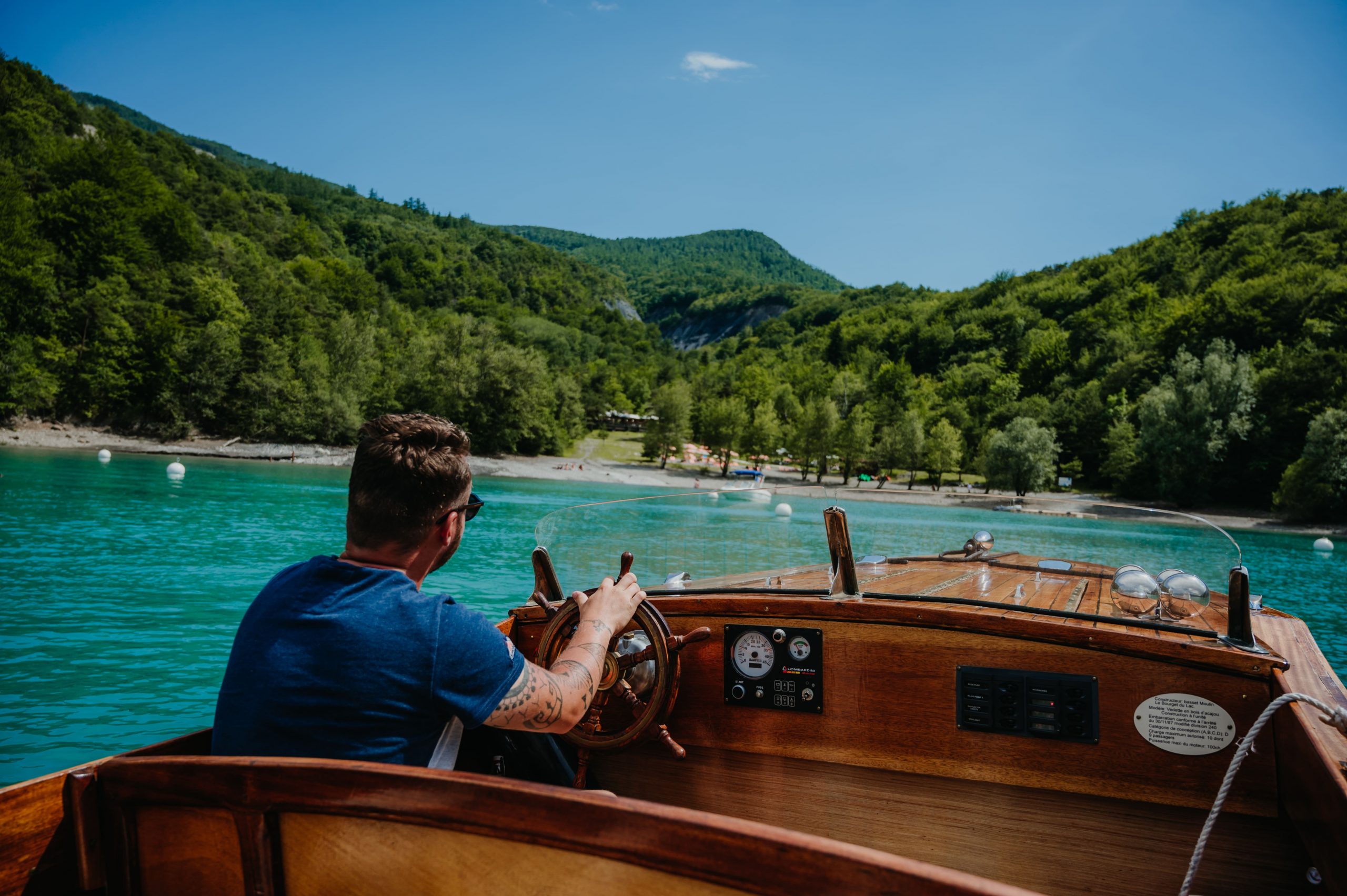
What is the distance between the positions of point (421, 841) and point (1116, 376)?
87.8 meters

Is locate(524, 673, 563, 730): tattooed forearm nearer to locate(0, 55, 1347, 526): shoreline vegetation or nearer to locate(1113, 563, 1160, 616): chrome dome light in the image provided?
locate(1113, 563, 1160, 616): chrome dome light

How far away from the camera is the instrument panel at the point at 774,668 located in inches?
105

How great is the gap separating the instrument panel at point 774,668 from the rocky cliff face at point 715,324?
571 feet

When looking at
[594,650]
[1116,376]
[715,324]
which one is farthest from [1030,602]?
[715,324]

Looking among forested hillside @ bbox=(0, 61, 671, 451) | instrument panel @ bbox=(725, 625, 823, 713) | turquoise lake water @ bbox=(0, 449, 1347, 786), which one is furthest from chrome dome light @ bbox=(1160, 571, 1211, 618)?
forested hillside @ bbox=(0, 61, 671, 451)

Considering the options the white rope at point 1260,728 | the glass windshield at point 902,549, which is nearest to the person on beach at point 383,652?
the white rope at point 1260,728

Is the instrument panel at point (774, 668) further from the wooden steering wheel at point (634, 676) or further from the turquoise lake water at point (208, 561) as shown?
the turquoise lake water at point (208, 561)

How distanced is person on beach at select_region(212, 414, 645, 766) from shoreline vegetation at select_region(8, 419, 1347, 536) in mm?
34163

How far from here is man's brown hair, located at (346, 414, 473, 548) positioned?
1.57 metres

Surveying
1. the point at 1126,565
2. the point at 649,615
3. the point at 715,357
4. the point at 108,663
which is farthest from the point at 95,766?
the point at 715,357

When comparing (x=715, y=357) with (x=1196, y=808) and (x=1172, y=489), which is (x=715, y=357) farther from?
(x=1196, y=808)

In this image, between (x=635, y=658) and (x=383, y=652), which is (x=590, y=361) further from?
(x=383, y=652)

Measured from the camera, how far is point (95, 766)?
139 centimetres

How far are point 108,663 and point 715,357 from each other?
465 ft
